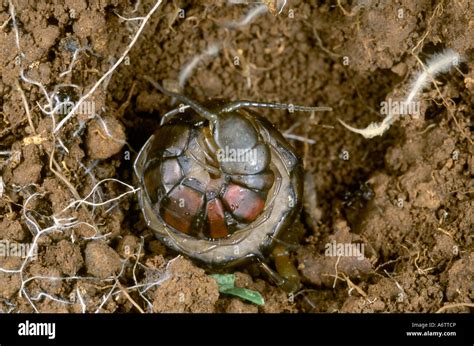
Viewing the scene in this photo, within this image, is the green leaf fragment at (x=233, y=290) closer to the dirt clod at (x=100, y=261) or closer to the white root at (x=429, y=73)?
the dirt clod at (x=100, y=261)

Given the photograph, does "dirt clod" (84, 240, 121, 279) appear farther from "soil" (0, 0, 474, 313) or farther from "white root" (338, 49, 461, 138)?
"white root" (338, 49, 461, 138)

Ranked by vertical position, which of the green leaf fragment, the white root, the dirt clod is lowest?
the green leaf fragment

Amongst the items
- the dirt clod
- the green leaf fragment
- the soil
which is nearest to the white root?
the soil

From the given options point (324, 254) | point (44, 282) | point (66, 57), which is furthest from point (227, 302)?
point (66, 57)

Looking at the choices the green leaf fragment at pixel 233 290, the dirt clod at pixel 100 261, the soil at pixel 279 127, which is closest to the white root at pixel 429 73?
the soil at pixel 279 127

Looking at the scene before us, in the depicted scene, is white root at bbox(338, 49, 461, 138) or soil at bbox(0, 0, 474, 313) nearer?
soil at bbox(0, 0, 474, 313)
